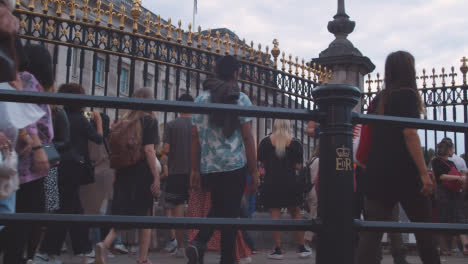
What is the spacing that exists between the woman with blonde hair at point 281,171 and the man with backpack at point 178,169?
1.08m

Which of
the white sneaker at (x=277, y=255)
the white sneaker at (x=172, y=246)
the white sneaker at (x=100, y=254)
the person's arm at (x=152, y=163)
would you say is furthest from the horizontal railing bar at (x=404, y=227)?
the white sneaker at (x=172, y=246)

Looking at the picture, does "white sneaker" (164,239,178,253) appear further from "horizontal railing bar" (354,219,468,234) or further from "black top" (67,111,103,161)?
"horizontal railing bar" (354,219,468,234)

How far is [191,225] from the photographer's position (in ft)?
7.07

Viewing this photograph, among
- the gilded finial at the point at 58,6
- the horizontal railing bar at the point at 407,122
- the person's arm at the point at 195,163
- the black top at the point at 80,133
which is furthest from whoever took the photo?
the gilded finial at the point at 58,6

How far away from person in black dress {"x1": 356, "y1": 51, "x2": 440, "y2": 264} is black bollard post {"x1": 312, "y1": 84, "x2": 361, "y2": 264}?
148 centimetres

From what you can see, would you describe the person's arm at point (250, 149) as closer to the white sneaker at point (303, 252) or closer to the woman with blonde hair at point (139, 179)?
the woman with blonde hair at point (139, 179)

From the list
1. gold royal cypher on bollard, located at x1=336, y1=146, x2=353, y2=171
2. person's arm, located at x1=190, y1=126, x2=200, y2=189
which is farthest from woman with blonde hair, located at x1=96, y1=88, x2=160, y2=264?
gold royal cypher on bollard, located at x1=336, y1=146, x2=353, y2=171

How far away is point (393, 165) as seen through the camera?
380 centimetres

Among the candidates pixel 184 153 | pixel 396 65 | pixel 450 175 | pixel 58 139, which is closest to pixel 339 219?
pixel 396 65

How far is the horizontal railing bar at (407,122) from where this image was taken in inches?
94.2

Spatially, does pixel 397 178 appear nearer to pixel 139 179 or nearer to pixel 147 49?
pixel 139 179

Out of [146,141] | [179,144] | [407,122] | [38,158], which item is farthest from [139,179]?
[407,122]

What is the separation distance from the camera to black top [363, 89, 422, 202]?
3770mm

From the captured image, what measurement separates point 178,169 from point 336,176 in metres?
4.51
